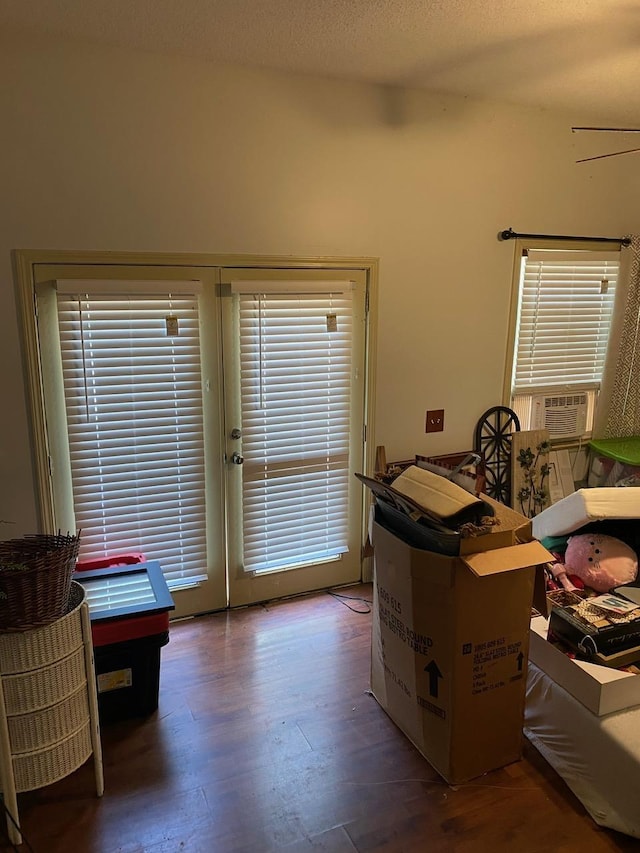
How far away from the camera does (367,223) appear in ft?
10.5

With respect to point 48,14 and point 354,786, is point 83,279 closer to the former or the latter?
point 48,14

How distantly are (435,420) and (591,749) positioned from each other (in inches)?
75.3

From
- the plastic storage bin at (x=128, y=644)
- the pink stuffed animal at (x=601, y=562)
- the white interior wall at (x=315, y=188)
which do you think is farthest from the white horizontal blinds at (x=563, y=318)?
the plastic storage bin at (x=128, y=644)

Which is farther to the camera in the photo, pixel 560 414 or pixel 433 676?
pixel 560 414

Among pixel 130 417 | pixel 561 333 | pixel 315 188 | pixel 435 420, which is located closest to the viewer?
pixel 130 417

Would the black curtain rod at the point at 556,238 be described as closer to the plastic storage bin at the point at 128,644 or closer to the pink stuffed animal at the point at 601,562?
the pink stuffed animal at the point at 601,562

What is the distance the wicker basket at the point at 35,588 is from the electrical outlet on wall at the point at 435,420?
7.07 feet

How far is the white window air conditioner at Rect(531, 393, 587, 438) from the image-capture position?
395cm

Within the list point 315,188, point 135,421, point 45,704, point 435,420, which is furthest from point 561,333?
point 45,704

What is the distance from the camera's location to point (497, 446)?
381 centimetres

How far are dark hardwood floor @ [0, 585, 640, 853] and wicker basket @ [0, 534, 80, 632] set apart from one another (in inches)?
28.4

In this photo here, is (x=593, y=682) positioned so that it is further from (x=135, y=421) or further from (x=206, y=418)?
(x=135, y=421)

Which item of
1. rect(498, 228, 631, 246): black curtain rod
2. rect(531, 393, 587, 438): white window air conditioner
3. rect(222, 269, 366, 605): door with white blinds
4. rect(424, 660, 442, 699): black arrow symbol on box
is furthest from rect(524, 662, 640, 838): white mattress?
rect(498, 228, 631, 246): black curtain rod

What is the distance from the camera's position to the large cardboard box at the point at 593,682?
205 cm
